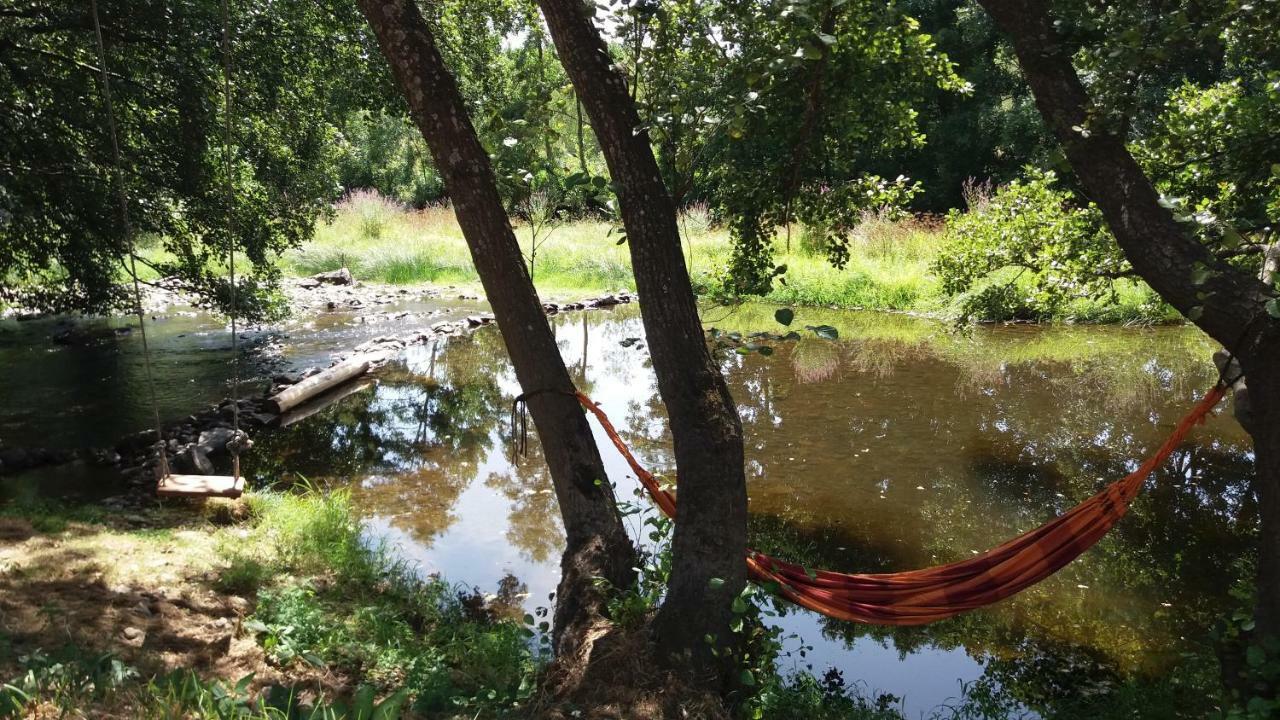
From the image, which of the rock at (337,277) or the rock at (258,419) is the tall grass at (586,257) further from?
the rock at (258,419)

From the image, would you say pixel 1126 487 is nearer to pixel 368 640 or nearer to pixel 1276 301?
pixel 1276 301

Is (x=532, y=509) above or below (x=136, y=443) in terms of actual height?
below

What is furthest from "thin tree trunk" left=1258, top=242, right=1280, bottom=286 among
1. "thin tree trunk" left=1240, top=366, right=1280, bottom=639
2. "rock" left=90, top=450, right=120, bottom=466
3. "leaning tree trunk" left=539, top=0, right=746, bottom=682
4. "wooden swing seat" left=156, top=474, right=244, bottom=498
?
"rock" left=90, top=450, right=120, bottom=466

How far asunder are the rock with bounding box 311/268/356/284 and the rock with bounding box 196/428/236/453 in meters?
9.34

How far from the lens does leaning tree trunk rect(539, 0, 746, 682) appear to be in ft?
8.52

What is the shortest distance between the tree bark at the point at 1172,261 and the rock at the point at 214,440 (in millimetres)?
5608

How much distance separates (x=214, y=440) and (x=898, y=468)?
493cm

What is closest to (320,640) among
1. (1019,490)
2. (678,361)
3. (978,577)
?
(678,361)

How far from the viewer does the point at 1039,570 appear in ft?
9.78

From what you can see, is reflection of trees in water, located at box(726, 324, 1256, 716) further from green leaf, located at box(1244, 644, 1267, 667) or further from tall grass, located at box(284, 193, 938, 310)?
tall grass, located at box(284, 193, 938, 310)

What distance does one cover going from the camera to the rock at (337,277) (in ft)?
49.9

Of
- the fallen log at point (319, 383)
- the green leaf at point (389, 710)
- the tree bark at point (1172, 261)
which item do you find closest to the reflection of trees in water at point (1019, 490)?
the tree bark at point (1172, 261)

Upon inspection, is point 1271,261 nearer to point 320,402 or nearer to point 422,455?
point 422,455

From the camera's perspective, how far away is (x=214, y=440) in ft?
20.2
